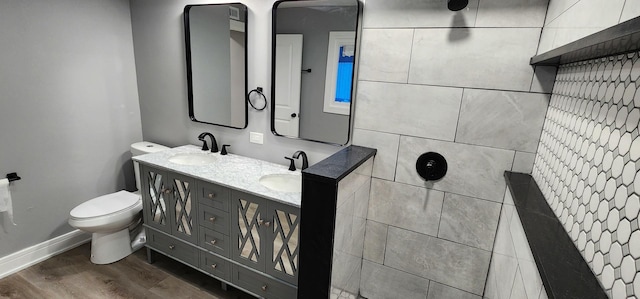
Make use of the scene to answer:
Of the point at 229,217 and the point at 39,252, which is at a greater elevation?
the point at 229,217

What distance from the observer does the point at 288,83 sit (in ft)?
6.89

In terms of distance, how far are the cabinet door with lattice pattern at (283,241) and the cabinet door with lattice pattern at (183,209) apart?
0.61 m

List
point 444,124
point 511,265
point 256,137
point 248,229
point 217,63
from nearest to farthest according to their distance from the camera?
1. point 511,265
2. point 444,124
3. point 248,229
4. point 256,137
5. point 217,63

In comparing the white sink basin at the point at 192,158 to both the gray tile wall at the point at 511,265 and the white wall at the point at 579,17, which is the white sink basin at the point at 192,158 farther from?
the white wall at the point at 579,17

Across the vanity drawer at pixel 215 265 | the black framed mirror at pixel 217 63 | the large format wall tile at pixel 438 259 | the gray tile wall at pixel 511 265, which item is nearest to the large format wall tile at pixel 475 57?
the gray tile wall at pixel 511 265

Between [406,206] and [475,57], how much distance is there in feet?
2.89

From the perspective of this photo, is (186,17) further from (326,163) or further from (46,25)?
(326,163)

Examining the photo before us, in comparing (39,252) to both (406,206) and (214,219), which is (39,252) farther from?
(406,206)

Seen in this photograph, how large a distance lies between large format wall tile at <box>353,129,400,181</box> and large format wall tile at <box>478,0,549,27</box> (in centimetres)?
72

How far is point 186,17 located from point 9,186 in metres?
1.74

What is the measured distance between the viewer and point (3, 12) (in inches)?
76.9

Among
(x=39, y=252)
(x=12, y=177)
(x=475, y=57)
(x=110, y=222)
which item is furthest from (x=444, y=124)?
(x=39, y=252)

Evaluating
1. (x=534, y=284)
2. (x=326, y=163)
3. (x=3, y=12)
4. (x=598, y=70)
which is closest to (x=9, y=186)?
(x=3, y=12)

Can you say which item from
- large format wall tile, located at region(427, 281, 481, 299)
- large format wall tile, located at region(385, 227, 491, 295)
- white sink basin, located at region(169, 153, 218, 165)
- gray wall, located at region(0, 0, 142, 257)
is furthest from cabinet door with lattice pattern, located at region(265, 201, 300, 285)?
gray wall, located at region(0, 0, 142, 257)
